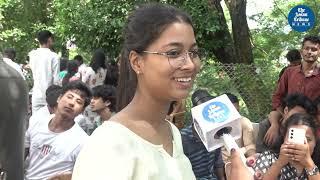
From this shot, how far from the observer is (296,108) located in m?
4.56

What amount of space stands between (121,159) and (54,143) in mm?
2330

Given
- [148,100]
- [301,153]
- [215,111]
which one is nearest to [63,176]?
[301,153]

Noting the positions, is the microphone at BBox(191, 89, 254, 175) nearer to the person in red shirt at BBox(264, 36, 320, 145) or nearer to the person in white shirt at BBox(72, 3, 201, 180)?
the person in white shirt at BBox(72, 3, 201, 180)

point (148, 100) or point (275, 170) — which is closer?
point (148, 100)

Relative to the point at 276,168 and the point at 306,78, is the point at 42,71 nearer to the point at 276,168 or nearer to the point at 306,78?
the point at 306,78

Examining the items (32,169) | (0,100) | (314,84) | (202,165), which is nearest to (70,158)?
(32,169)

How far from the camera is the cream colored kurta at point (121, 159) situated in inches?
55.6

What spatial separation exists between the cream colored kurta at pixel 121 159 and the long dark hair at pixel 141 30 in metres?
0.23

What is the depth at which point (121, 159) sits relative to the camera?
1.44 metres

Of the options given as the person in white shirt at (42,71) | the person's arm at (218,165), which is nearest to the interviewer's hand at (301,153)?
the person's arm at (218,165)

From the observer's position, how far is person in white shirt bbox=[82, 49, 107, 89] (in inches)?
286

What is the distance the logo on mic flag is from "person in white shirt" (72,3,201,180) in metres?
0.19

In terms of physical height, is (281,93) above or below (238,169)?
below

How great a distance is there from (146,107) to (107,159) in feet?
0.95
